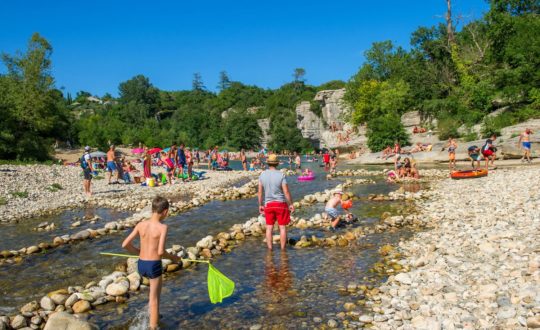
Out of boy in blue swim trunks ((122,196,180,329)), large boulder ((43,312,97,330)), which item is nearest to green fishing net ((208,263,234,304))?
boy in blue swim trunks ((122,196,180,329))

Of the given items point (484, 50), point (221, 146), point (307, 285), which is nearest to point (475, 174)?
point (307, 285)

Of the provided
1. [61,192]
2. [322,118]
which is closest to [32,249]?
[61,192]

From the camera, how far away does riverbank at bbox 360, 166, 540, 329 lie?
5312 mm

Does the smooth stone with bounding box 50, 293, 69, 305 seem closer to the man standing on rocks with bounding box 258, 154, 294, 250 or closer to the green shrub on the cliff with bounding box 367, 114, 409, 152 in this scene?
the man standing on rocks with bounding box 258, 154, 294, 250

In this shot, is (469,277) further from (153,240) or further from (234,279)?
(153,240)

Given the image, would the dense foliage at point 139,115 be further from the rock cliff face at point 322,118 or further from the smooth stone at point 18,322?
the smooth stone at point 18,322

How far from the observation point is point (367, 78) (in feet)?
235

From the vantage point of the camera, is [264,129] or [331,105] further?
[264,129]

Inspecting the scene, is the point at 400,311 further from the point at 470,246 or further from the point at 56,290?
the point at 56,290

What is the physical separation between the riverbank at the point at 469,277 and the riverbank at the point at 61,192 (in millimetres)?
Result: 13129

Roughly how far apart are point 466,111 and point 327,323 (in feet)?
145

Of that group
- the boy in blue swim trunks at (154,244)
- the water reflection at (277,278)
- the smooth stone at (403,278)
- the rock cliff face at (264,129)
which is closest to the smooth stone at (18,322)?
the boy in blue swim trunks at (154,244)

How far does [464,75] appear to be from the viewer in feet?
162

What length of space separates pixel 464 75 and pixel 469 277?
49289mm
